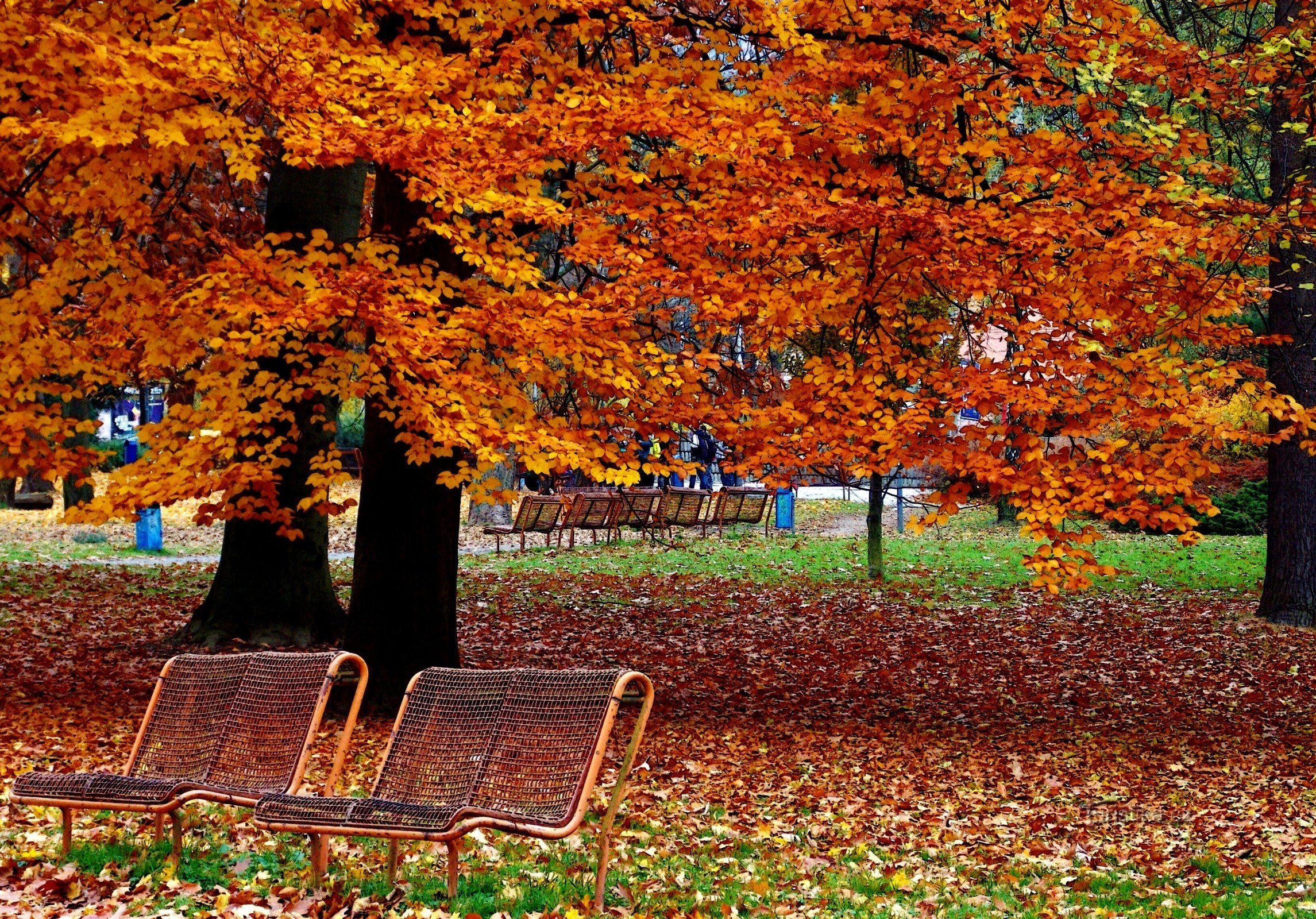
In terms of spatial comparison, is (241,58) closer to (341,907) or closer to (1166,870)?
→ (341,907)

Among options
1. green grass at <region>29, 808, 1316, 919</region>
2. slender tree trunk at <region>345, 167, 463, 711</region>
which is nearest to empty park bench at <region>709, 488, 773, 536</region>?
slender tree trunk at <region>345, 167, 463, 711</region>

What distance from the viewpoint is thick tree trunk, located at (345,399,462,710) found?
408 inches

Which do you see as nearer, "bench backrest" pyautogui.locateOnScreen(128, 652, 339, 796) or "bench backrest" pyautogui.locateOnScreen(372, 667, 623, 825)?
"bench backrest" pyautogui.locateOnScreen(372, 667, 623, 825)

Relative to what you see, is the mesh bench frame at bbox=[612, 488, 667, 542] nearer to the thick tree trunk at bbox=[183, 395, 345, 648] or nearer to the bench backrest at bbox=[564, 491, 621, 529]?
the bench backrest at bbox=[564, 491, 621, 529]

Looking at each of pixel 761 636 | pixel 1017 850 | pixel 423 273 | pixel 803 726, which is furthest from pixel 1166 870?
pixel 761 636

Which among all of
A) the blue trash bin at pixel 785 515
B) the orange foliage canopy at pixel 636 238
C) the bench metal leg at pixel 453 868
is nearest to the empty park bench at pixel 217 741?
the bench metal leg at pixel 453 868

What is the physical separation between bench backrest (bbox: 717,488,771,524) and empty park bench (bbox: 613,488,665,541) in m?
1.27

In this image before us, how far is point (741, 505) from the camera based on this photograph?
25.2m

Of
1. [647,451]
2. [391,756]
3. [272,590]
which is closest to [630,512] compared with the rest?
[272,590]

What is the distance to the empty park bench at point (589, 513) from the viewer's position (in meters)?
22.3

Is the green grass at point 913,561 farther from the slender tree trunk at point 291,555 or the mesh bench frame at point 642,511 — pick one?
the slender tree trunk at point 291,555

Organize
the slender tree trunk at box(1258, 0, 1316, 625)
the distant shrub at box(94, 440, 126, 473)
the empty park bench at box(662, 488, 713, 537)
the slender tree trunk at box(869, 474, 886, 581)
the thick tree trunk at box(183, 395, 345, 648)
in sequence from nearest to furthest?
the thick tree trunk at box(183, 395, 345, 648) → the slender tree trunk at box(1258, 0, 1316, 625) → the slender tree trunk at box(869, 474, 886, 581) → the empty park bench at box(662, 488, 713, 537) → the distant shrub at box(94, 440, 126, 473)

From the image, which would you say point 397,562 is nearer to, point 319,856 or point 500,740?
point 500,740

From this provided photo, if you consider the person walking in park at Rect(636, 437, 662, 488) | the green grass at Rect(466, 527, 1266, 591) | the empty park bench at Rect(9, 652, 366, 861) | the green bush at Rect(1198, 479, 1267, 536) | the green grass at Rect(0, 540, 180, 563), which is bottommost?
the green grass at Rect(0, 540, 180, 563)
